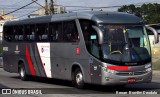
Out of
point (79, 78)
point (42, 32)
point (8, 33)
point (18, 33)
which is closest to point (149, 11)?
point (8, 33)

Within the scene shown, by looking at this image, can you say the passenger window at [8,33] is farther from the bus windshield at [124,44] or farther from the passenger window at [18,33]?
the bus windshield at [124,44]

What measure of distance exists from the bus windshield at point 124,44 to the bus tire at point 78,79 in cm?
189

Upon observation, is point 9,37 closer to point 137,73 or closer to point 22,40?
point 22,40

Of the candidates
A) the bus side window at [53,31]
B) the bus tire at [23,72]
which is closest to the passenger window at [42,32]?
the bus side window at [53,31]

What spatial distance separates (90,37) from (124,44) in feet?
4.50

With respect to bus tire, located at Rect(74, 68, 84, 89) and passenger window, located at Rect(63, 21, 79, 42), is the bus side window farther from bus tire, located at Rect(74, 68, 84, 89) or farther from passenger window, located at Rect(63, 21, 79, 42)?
bus tire, located at Rect(74, 68, 84, 89)

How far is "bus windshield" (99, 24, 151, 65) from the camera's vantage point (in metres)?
14.6

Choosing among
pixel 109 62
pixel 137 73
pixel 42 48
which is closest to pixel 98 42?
pixel 109 62

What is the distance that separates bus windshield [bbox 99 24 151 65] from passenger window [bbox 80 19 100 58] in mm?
423

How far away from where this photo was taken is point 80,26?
52.5 feet

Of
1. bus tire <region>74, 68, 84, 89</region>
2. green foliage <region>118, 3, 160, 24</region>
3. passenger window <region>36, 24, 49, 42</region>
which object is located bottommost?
green foliage <region>118, 3, 160, 24</region>

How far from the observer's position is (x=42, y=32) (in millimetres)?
19344

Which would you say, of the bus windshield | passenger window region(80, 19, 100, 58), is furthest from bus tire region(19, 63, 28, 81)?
the bus windshield

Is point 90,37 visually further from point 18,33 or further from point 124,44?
point 18,33
